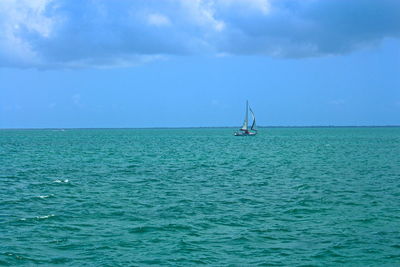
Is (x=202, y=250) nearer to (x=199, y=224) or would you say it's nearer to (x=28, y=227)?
(x=199, y=224)

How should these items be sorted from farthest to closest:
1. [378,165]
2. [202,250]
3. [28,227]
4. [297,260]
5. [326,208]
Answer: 1. [378,165]
2. [326,208]
3. [28,227]
4. [202,250]
5. [297,260]

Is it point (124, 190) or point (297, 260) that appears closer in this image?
point (297, 260)

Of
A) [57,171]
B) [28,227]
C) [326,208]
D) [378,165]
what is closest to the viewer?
[28,227]

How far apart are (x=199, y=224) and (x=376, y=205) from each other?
1132cm

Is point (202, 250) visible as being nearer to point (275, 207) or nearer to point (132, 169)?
point (275, 207)

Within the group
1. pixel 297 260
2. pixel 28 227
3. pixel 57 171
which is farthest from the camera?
pixel 57 171

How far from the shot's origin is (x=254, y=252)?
54.3 ft

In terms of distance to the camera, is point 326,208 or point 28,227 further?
point 326,208

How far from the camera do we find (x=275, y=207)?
25125 millimetres

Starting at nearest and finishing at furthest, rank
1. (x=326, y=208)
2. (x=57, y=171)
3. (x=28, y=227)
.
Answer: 1. (x=28, y=227)
2. (x=326, y=208)
3. (x=57, y=171)

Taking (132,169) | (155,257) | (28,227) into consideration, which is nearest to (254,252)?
(155,257)

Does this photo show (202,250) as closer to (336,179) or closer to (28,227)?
(28,227)

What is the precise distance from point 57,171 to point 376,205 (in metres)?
32.7

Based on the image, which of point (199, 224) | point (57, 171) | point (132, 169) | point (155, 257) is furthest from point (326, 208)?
point (57, 171)
